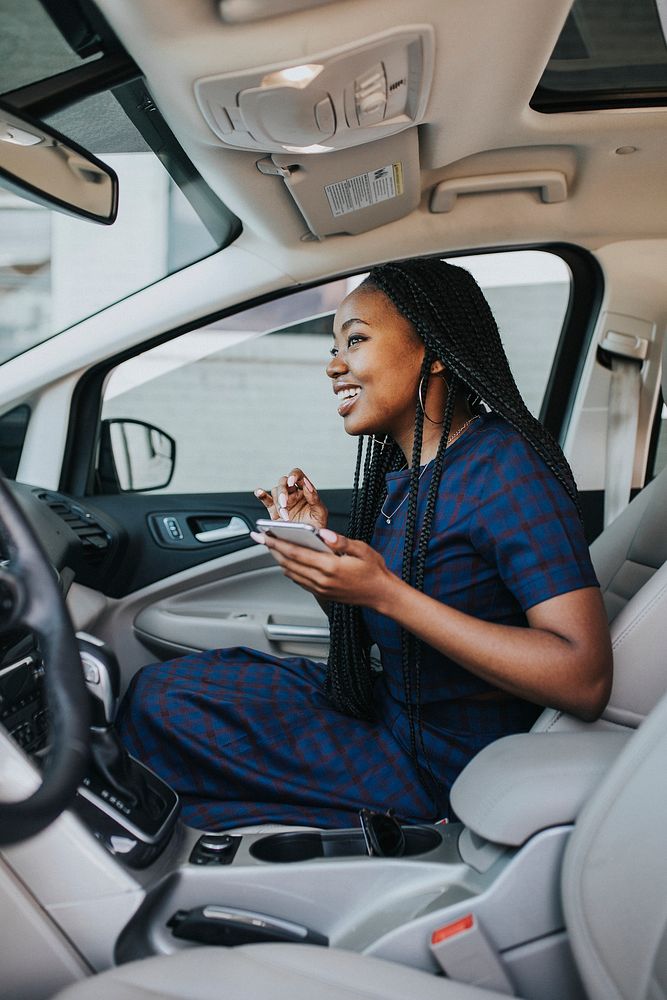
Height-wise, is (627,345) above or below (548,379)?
above

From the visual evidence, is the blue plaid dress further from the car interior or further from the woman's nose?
the woman's nose

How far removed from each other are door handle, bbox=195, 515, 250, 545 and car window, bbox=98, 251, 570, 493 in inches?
6.6

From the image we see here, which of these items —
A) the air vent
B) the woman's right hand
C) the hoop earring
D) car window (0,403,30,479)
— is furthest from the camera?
car window (0,403,30,479)

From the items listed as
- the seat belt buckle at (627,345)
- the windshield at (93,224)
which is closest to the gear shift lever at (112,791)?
the windshield at (93,224)

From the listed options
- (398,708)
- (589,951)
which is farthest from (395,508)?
(589,951)

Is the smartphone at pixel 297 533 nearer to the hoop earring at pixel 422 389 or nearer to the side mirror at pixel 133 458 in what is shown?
the hoop earring at pixel 422 389

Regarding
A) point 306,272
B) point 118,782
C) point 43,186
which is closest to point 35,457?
point 306,272

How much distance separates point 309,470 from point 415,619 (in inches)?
90.3

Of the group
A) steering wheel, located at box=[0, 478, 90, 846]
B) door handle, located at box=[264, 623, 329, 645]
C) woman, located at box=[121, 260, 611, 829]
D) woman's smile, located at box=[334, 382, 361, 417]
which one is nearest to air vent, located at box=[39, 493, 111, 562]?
door handle, located at box=[264, 623, 329, 645]

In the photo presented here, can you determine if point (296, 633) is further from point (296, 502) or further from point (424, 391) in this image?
point (424, 391)

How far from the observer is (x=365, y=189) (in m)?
2.05

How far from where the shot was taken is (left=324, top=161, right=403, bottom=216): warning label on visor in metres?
1.98

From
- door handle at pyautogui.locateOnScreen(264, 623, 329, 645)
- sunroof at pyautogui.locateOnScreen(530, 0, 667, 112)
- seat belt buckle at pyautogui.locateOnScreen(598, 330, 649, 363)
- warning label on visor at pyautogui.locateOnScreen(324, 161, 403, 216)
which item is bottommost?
door handle at pyautogui.locateOnScreen(264, 623, 329, 645)

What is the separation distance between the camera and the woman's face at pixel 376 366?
1.57 metres
